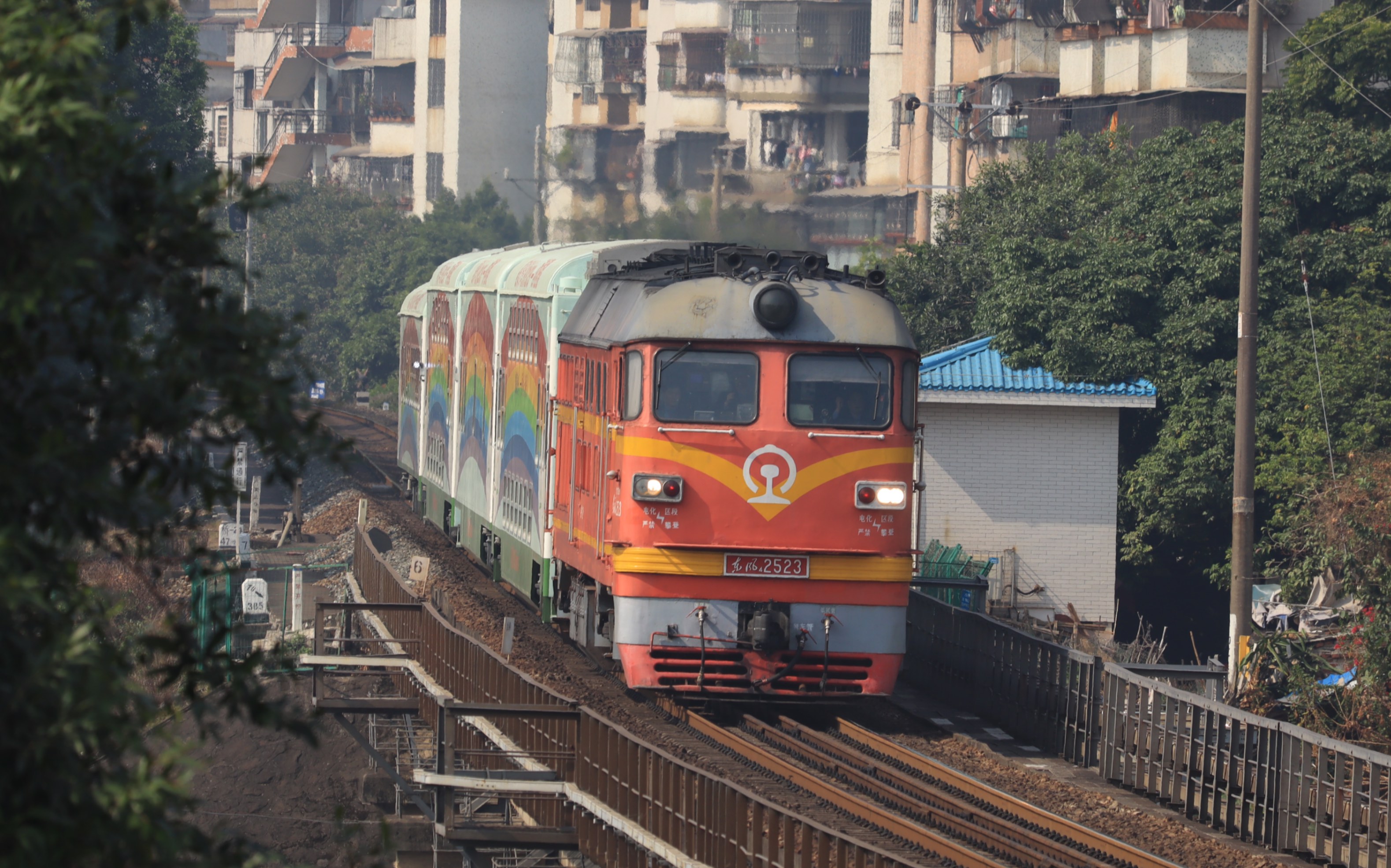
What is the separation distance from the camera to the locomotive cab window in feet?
42.2

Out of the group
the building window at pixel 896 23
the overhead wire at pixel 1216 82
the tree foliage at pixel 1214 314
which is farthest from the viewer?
the building window at pixel 896 23

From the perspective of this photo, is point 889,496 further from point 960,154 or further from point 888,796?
point 960,154

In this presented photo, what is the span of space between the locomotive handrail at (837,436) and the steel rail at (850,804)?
2448 millimetres

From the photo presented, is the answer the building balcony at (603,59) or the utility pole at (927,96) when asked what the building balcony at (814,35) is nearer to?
the utility pole at (927,96)

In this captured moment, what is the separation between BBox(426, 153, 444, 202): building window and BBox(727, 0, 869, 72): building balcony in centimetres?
1603

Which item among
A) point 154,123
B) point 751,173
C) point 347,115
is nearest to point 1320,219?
point 154,123

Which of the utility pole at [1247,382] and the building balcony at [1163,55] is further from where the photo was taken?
the building balcony at [1163,55]

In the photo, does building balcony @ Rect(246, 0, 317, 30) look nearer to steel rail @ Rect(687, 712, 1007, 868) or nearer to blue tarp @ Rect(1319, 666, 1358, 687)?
blue tarp @ Rect(1319, 666, 1358, 687)

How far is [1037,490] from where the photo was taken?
2338 centimetres

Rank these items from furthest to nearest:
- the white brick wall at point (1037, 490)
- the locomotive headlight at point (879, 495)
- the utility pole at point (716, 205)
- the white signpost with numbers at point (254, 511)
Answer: the utility pole at point (716, 205) < the white signpost with numbers at point (254, 511) < the white brick wall at point (1037, 490) < the locomotive headlight at point (879, 495)

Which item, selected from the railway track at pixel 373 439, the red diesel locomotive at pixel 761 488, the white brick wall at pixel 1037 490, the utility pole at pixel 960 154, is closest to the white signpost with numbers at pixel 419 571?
the white brick wall at pixel 1037 490

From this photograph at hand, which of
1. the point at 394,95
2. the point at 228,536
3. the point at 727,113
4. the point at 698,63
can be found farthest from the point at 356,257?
the point at 228,536

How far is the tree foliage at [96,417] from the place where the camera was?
3736 millimetres

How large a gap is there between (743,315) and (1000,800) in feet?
13.6
